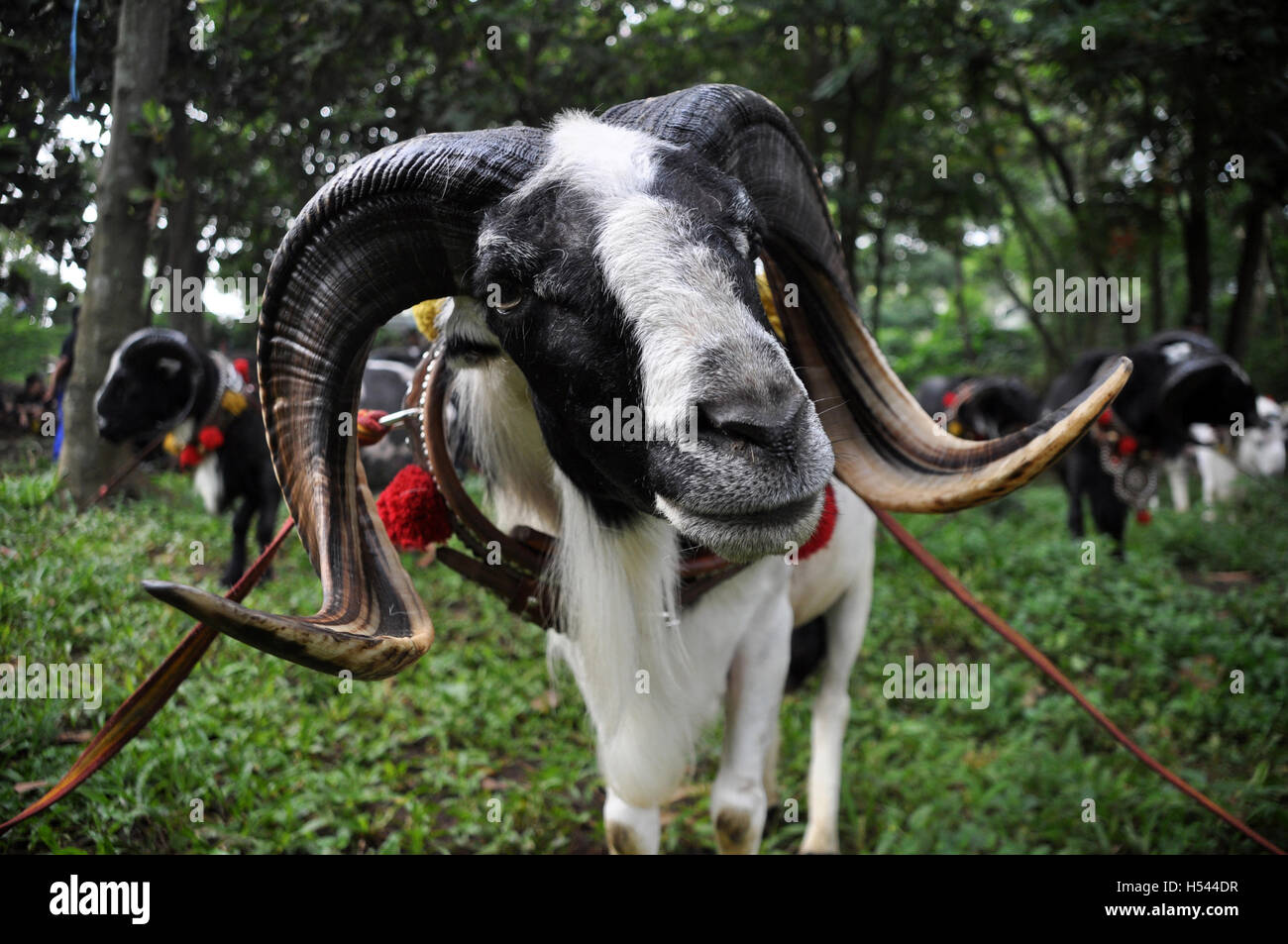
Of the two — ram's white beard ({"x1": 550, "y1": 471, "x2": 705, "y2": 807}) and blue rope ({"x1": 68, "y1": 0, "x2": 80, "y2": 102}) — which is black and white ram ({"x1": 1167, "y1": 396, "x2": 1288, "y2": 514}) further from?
blue rope ({"x1": 68, "y1": 0, "x2": 80, "y2": 102})

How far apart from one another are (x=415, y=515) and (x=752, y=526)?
4.26 ft

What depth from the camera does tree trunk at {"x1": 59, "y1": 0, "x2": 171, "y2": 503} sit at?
272 cm

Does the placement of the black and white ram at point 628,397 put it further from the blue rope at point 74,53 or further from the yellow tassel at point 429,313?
the blue rope at point 74,53

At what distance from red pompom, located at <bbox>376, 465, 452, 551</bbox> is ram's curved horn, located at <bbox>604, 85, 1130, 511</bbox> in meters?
1.21

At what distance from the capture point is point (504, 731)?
13.8ft

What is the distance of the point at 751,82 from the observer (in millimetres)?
6980

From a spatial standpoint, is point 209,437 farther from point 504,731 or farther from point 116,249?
point 504,731

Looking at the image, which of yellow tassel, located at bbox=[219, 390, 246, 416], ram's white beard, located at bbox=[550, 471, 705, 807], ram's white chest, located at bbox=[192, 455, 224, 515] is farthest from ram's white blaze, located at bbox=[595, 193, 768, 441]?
ram's white chest, located at bbox=[192, 455, 224, 515]

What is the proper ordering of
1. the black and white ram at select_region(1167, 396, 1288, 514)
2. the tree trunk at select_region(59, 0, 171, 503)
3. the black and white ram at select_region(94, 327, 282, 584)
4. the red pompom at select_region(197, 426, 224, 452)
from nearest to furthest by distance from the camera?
the tree trunk at select_region(59, 0, 171, 503), the black and white ram at select_region(94, 327, 282, 584), the red pompom at select_region(197, 426, 224, 452), the black and white ram at select_region(1167, 396, 1288, 514)

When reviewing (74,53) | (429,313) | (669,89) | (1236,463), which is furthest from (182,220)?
(1236,463)

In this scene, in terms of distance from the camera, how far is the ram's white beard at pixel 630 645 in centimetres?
223
